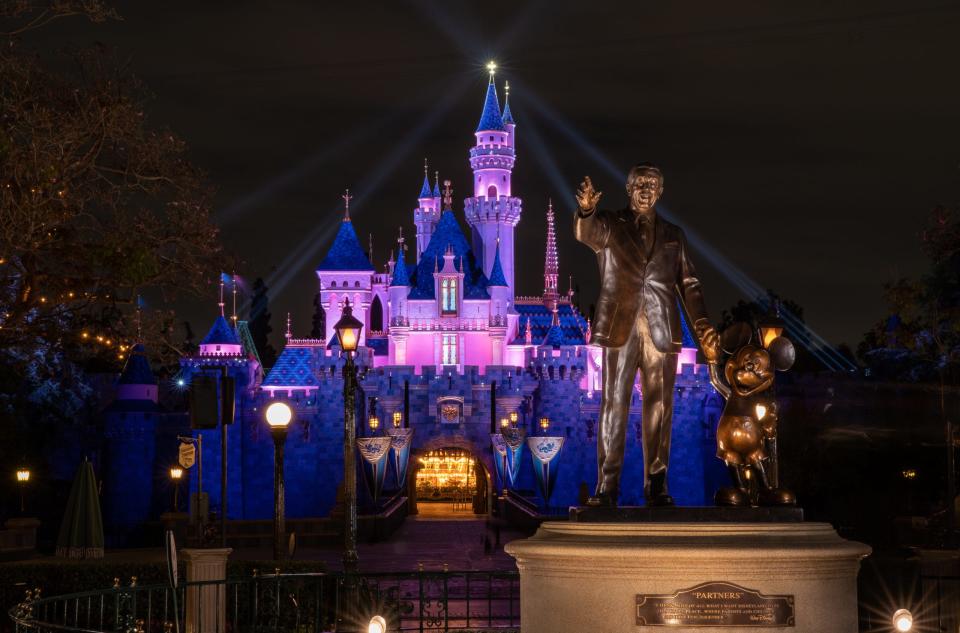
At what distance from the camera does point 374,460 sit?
49062 mm

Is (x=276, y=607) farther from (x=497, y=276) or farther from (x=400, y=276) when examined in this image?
(x=400, y=276)

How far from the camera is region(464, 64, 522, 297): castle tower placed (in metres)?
62.9

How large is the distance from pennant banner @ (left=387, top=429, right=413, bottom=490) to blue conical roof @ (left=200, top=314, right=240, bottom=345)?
9.47 meters

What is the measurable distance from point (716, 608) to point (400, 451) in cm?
4194

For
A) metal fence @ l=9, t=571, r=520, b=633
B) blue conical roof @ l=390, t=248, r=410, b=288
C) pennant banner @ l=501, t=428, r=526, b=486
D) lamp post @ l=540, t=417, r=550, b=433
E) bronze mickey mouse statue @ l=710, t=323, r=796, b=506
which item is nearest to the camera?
bronze mickey mouse statue @ l=710, t=323, r=796, b=506

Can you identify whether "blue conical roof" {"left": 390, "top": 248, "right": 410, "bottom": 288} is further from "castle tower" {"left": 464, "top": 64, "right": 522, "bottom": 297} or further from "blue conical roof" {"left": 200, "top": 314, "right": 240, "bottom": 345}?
"blue conical roof" {"left": 200, "top": 314, "right": 240, "bottom": 345}

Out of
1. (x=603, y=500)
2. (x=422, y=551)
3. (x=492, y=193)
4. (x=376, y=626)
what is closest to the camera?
(x=603, y=500)

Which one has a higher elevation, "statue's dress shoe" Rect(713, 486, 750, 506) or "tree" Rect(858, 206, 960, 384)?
"tree" Rect(858, 206, 960, 384)

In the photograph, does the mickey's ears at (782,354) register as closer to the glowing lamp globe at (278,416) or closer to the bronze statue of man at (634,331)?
the bronze statue of man at (634,331)

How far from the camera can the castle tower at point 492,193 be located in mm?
62875

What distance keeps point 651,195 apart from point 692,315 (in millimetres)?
1031

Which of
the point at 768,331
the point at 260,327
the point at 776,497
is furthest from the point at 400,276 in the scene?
the point at 776,497

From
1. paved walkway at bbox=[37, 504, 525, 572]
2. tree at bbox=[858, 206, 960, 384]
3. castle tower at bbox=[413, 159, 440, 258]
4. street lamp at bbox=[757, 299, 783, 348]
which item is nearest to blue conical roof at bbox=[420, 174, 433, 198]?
castle tower at bbox=[413, 159, 440, 258]

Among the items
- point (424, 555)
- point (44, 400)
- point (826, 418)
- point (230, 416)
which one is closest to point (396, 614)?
point (230, 416)
